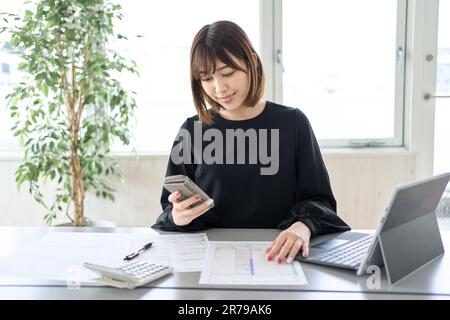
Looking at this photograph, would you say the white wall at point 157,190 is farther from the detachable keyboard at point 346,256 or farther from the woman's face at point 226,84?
the detachable keyboard at point 346,256

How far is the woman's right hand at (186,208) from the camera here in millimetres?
1291

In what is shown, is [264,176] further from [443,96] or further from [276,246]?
[443,96]

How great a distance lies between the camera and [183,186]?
124cm

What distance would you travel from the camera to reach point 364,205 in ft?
9.53

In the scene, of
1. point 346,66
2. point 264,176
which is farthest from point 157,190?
point 264,176

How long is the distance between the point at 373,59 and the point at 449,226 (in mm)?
1056

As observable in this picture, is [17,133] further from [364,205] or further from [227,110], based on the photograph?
[364,205]

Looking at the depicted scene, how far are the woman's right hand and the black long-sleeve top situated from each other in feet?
0.51

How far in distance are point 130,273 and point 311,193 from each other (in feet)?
2.22

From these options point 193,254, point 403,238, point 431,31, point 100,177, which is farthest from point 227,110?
point 431,31

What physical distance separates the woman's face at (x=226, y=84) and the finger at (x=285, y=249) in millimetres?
534

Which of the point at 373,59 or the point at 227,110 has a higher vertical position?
the point at 373,59

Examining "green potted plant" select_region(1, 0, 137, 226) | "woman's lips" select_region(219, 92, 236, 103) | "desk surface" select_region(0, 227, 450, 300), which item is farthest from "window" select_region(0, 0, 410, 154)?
"desk surface" select_region(0, 227, 450, 300)

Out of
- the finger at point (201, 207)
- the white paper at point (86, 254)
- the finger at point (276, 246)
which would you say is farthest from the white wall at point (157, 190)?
the finger at point (276, 246)
